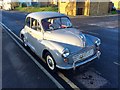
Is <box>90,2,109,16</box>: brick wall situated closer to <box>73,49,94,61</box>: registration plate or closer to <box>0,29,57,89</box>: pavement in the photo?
<box>0,29,57,89</box>: pavement

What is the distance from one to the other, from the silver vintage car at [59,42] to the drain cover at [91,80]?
422 millimetres

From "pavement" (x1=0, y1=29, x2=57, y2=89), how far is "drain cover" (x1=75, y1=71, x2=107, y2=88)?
2.91 feet

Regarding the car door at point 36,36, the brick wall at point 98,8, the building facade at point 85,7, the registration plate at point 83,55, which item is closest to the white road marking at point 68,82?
the registration plate at point 83,55

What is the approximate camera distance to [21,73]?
5.88 metres

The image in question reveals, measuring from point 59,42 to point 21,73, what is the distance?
67.1 inches

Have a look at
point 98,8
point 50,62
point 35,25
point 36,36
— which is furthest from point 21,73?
point 98,8

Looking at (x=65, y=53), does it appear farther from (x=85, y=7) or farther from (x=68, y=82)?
(x=85, y=7)

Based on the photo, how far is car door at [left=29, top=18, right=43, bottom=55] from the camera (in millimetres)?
6536

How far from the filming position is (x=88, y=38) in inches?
243

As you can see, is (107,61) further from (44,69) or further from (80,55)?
(44,69)

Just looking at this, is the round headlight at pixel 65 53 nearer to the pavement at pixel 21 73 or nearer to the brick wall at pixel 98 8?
the pavement at pixel 21 73

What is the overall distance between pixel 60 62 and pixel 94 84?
1.22 metres

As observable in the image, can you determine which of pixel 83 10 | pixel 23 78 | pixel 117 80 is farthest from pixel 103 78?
pixel 83 10

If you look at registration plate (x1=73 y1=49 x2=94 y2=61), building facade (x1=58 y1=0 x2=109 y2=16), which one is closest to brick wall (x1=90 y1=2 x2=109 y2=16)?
building facade (x1=58 y1=0 x2=109 y2=16)
